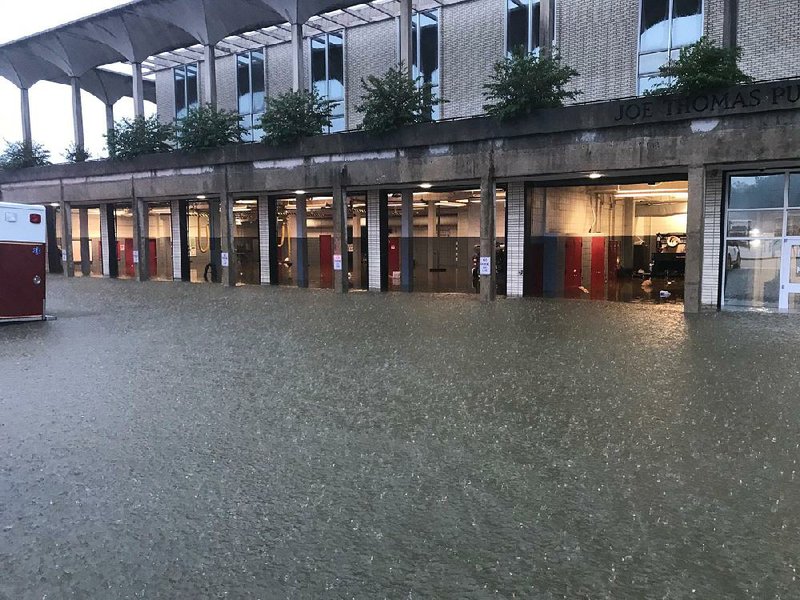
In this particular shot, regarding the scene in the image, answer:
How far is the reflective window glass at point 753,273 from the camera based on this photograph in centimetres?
1680

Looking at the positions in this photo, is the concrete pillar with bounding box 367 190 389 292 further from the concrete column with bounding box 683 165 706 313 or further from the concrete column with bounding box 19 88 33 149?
the concrete column with bounding box 19 88 33 149

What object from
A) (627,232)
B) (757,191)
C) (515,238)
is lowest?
(515,238)

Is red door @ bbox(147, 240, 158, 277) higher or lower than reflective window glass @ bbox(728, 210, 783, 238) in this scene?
lower

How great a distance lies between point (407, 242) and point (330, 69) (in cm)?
943

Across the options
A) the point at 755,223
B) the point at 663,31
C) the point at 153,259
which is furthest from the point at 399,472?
the point at 153,259

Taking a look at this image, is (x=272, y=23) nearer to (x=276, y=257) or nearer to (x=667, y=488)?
(x=276, y=257)

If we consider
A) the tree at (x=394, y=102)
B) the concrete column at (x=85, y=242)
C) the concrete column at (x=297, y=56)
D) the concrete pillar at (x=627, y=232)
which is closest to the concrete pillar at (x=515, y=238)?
the tree at (x=394, y=102)

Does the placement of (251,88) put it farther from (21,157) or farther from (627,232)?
(627,232)

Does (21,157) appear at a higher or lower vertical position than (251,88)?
lower

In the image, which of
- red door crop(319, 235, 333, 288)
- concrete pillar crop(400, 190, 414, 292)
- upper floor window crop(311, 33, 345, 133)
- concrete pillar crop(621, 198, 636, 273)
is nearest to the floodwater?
concrete pillar crop(400, 190, 414, 292)

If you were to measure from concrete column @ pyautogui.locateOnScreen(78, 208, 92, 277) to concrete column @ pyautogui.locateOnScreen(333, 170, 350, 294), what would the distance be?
17.5 metres

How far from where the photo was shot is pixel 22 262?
45.4 feet

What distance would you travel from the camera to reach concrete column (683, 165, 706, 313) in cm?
1585

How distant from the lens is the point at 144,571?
133 inches
